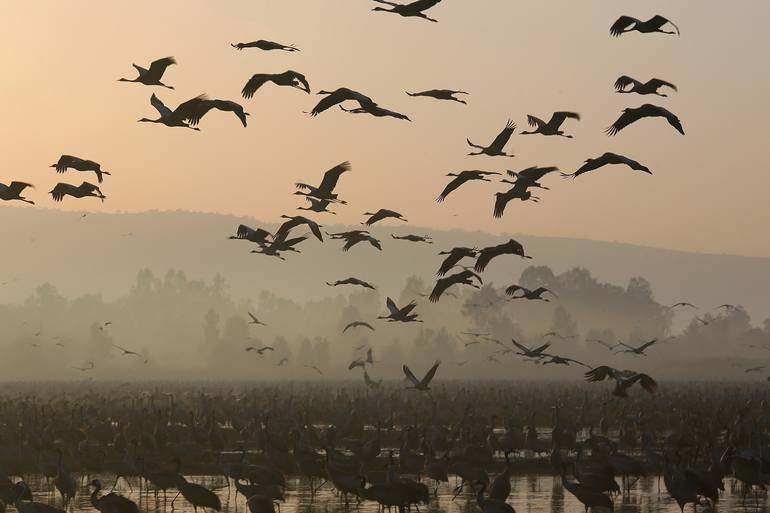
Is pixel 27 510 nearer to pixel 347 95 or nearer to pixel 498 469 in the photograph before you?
pixel 347 95

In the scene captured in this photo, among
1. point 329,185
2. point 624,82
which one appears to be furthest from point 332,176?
point 624,82

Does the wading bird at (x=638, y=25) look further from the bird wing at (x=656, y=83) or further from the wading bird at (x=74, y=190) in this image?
the wading bird at (x=74, y=190)

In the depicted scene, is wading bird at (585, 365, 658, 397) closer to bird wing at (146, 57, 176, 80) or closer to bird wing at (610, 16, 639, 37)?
bird wing at (610, 16, 639, 37)

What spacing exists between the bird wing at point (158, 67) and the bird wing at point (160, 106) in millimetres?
749

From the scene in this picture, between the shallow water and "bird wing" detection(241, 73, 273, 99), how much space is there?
10515mm

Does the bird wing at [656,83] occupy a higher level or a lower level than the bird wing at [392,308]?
higher

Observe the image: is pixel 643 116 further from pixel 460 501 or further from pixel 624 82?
pixel 460 501

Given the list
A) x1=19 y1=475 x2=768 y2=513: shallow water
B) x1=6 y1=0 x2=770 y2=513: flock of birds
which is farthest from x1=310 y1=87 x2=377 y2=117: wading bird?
x1=19 y1=475 x2=768 y2=513: shallow water

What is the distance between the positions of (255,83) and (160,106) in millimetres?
2116

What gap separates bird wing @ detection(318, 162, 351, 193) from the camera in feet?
94.7

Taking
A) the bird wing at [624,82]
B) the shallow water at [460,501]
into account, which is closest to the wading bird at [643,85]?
the bird wing at [624,82]

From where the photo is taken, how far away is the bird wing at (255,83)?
26.5 metres

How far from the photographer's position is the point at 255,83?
87.5ft

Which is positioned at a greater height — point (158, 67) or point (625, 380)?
point (158, 67)
